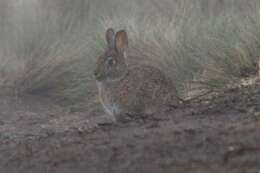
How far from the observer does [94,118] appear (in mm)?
7551

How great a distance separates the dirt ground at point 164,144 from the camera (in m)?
3.38

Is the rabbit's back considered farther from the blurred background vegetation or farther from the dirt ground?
the blurred background vegetation

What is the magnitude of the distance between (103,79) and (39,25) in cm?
666

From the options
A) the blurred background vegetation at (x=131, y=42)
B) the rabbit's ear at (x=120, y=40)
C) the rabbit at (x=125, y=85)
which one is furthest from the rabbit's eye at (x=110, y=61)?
the blurred background vegetation at (x=131, y=42)

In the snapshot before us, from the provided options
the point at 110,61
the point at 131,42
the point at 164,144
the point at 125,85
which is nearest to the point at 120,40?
the point at 110,61

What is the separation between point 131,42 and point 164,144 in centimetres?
584

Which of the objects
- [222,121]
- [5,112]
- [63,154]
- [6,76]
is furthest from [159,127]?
[6,76]

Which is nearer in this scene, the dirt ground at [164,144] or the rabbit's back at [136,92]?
the dirt ground at [164,144]

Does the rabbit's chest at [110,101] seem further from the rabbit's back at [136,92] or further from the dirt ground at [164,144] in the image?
the dirt ground at [164,144]

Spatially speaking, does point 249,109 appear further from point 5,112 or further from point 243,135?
point 5,112

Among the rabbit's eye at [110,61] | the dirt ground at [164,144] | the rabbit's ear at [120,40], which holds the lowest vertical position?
the dirt ground at [164,144]

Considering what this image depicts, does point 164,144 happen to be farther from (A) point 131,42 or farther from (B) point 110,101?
(A) point 131,42

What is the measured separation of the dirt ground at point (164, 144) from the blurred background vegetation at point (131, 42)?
175 cm

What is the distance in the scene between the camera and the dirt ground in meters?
3.38
